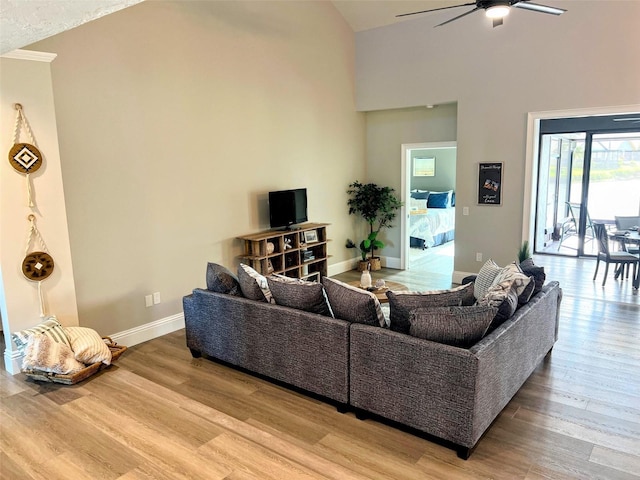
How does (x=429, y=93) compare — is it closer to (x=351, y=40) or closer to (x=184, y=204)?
(x=351, y=40)

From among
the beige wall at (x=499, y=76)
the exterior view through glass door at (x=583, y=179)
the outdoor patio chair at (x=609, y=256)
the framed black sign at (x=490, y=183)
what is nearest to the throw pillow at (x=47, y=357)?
the beige wall at (x=499, y=76)

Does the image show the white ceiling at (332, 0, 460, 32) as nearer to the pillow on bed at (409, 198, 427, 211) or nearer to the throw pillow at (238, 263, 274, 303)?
the pillow on bed at (409, 198, 427, 211)

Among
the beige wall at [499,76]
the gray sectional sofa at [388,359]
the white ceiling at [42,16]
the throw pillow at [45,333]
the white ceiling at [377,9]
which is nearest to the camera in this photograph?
the white ceiling at [42,16]

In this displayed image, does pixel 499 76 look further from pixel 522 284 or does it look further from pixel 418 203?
pixel 418 203

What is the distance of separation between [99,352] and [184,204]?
1.79 meters

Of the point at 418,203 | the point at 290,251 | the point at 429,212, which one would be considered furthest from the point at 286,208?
the point at 418,203

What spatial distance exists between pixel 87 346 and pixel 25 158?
1.55m

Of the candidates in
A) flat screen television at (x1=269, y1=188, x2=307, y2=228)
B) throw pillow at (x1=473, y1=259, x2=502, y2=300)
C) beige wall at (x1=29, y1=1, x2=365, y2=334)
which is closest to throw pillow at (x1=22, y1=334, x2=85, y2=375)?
beige wall at (x1=29, y1=1, x2=365, y2=334)

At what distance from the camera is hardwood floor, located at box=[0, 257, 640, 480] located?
96.2 inches

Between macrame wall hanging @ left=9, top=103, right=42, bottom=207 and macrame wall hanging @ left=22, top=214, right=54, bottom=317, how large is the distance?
23cm

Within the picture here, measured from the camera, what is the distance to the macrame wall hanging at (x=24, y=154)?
341 cm

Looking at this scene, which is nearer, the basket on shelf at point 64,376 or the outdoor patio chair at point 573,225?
the basket on shelf at point 64,376

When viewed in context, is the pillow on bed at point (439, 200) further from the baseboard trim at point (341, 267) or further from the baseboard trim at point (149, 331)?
the baseboard trim at point (149, 331)

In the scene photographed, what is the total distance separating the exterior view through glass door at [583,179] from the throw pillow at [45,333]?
7929mm
